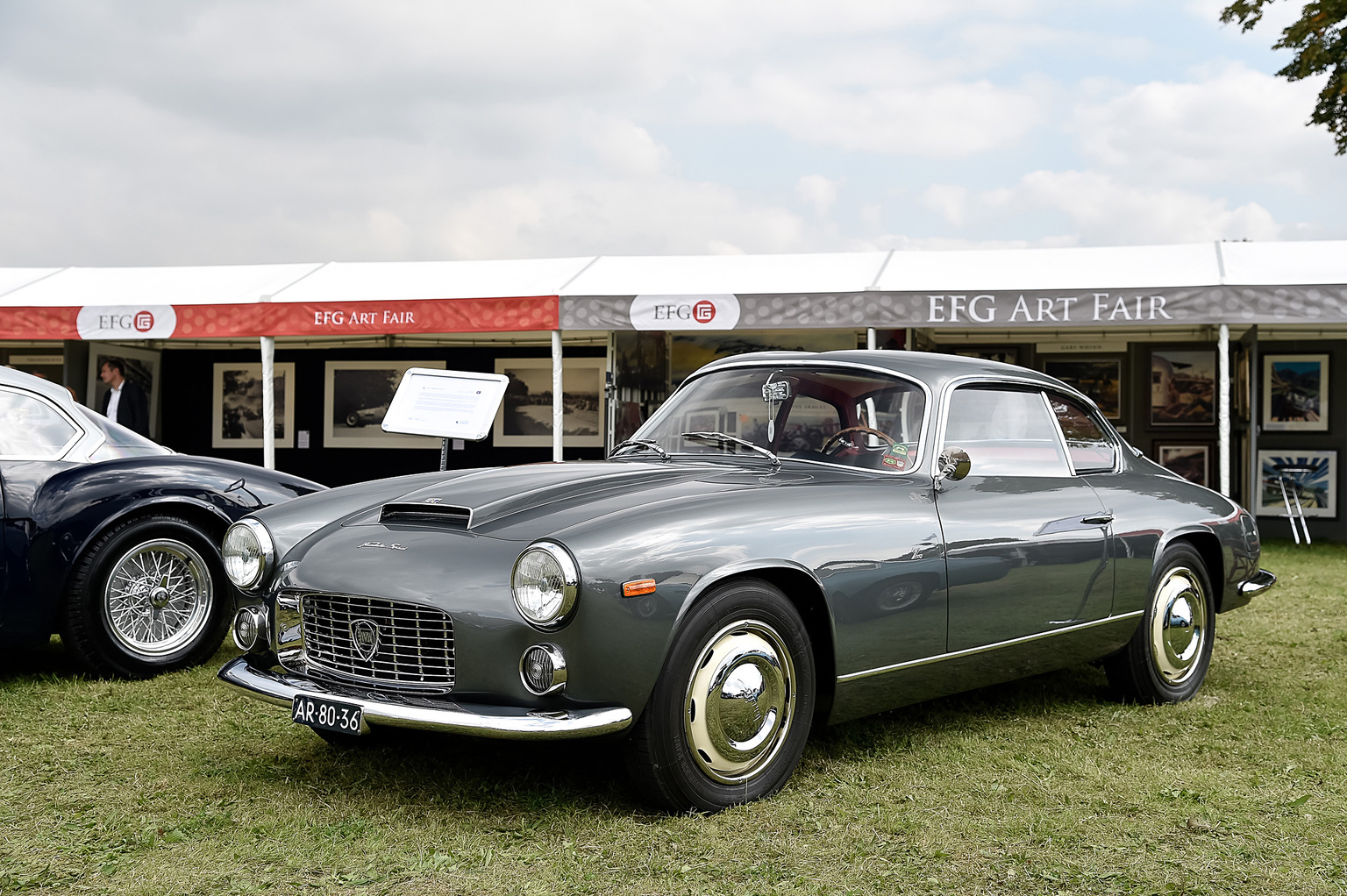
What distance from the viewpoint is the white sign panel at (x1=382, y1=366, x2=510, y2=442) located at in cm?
657

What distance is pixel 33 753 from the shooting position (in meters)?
4.05

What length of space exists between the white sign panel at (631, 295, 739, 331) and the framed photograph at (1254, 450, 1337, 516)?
697cm

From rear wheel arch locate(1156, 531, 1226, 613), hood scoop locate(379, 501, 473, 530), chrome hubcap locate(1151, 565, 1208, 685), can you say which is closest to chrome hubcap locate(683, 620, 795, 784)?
hood scoop locate(379, 501, 473, 530)

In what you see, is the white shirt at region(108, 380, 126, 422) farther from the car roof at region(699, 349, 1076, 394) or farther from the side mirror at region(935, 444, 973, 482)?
the side mirror at region(935, 444, 973, 482)

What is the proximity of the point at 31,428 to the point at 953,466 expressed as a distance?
4079 millimetres

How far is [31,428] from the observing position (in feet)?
17.3

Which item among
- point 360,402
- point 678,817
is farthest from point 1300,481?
point 678,817

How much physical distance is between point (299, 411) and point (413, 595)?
14.7 meters

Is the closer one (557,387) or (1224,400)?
(1224,400)

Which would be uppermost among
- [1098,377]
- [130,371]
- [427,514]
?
[130,371]

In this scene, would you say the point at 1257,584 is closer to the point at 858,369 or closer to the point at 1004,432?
the point at 1004,432

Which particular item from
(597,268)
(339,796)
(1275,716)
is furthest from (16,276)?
(1275,716)

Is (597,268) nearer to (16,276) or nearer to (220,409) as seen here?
(220,409)

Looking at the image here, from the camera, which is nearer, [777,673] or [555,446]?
[777,673]
